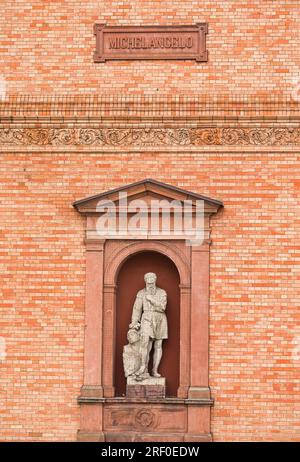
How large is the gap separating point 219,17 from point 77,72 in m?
2.48

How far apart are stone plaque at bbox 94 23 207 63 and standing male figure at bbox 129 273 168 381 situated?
142 inches

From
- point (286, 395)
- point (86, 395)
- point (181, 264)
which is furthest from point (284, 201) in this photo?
point (86, 395)

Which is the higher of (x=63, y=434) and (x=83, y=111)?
(x=83, y=111)

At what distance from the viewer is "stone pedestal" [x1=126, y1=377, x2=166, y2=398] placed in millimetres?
16625

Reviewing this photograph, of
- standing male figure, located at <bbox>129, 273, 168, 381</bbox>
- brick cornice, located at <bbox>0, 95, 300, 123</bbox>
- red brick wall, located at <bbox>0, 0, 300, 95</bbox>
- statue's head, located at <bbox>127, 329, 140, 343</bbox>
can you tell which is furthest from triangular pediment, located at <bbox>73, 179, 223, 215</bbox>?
statue's head, located at <bbox>127, 329, 140, 343</bbox>

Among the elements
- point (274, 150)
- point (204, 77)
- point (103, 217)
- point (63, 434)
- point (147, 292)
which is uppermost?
point (204, 77)

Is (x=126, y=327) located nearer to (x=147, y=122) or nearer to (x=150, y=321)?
(x=150, y=321)

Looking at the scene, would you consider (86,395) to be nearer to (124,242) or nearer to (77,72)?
(124,242)

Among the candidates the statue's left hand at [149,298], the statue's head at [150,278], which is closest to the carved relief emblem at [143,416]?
the statue's left hand at [149,298]

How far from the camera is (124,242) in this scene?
16938mm

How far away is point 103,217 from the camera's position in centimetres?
1691

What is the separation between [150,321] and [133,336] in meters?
0.36

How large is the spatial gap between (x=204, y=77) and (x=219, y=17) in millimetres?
1026

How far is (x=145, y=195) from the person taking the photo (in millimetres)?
16906
